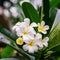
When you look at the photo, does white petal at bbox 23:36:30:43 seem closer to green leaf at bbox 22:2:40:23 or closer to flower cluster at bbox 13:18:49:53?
flower cluster at bbox 13:18:49:53

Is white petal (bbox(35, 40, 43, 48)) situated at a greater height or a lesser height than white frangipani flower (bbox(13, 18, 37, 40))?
lesser

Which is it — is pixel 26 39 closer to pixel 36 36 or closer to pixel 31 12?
pixel 36 36

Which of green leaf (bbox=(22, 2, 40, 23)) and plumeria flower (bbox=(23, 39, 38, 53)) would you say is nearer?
plumeria flower (bbox=(23, 39, 38, 53))

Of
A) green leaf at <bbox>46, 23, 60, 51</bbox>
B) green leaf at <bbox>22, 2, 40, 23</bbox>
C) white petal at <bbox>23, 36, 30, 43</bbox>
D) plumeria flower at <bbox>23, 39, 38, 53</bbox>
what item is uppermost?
green leaf at <bbox>22, 2, 40, 23</bbox>

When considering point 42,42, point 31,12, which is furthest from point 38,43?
point 31,12

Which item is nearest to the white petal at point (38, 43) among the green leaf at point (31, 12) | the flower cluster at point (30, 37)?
the flower cluster at point (30, 37)

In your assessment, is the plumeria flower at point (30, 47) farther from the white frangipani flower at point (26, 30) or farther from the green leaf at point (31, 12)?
the green leaf at point (31, 12)

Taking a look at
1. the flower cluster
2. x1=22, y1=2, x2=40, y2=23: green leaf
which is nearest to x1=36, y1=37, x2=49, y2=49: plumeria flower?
the flower cluster

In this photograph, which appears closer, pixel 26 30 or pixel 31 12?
pixel 26 30
